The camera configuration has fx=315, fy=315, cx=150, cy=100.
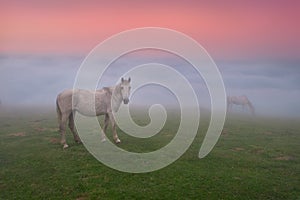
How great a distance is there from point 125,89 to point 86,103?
11.3 ft

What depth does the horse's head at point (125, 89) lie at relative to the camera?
72.0 ft

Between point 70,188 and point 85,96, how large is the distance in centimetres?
931

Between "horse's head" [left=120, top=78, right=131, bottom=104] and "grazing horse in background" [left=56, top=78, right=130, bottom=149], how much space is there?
23cm

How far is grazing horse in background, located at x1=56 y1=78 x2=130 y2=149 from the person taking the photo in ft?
75.3

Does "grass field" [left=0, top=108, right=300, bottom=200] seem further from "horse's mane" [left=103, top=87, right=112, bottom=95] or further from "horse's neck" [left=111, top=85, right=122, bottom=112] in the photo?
"horse's mane" [left=103, top=87, right=112, bottom=95]

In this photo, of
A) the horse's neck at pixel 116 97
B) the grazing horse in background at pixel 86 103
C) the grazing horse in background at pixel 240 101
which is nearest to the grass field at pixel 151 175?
the grazing horse in background at pixel 86 103

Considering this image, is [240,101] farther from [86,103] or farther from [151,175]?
[151,175]

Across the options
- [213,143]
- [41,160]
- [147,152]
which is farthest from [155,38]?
[213,143]

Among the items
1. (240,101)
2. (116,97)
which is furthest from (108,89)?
(240,101)

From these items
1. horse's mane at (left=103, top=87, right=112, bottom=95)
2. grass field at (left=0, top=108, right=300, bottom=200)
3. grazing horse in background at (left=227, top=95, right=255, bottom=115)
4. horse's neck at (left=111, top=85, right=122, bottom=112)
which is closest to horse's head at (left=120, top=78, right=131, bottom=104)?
horse's neck at (left=111, top=85, right=122, bottom=112)

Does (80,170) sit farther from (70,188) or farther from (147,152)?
(147,152)

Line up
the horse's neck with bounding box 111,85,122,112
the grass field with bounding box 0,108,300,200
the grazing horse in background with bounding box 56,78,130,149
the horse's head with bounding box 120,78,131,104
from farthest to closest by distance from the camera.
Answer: the horse's neck with bounding box 111,85,122,112 < the grazing horse in background with bounding box 56,78,130,149 < the horse's head with bounding box 120,78,131,104 < the grass field with bounding box 0,108,300,200

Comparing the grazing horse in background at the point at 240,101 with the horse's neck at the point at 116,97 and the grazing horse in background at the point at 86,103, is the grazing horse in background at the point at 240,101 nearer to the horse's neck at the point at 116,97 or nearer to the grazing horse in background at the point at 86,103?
the horse's neck at the point at 116,97

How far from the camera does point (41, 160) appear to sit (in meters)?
20.4
